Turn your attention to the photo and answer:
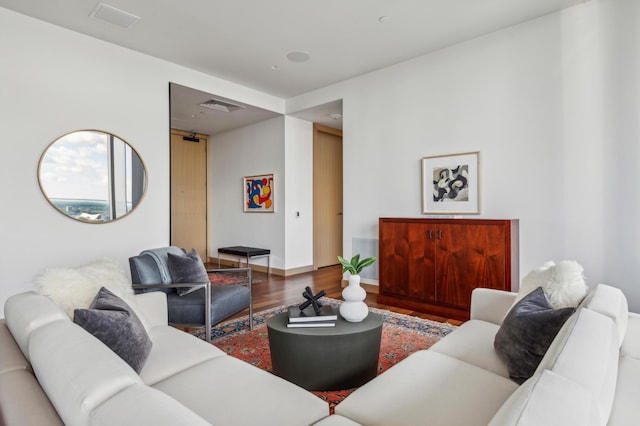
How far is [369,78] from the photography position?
4.86 meters

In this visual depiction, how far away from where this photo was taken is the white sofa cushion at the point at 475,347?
166 centimetres

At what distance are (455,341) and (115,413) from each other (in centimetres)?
171

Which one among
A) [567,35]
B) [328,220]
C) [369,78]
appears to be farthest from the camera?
[328,220]

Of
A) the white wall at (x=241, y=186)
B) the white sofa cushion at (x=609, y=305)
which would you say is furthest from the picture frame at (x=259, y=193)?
the white sofa cushion at (x=609, y=305)

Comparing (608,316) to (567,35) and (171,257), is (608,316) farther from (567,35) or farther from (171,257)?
(567,35)

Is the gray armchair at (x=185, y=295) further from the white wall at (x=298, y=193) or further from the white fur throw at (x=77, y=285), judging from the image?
the white wall at (x=298, y=193)

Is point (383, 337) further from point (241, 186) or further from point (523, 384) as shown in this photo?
point (241, 186)

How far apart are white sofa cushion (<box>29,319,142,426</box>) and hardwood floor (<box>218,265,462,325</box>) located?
109 inches

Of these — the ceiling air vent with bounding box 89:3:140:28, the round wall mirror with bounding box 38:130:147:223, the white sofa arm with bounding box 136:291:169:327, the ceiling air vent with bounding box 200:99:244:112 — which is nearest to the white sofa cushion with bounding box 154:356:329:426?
the white sofa arm with bounding box 136:291:169:327

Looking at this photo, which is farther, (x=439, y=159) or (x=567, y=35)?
(x=439, y=159)

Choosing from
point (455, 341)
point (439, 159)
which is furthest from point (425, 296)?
point (455, 341)

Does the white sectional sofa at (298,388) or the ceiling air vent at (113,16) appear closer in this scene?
the white sectional sofa at (298,388)

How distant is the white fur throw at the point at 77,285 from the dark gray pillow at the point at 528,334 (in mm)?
2021

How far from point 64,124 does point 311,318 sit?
3.44 m
